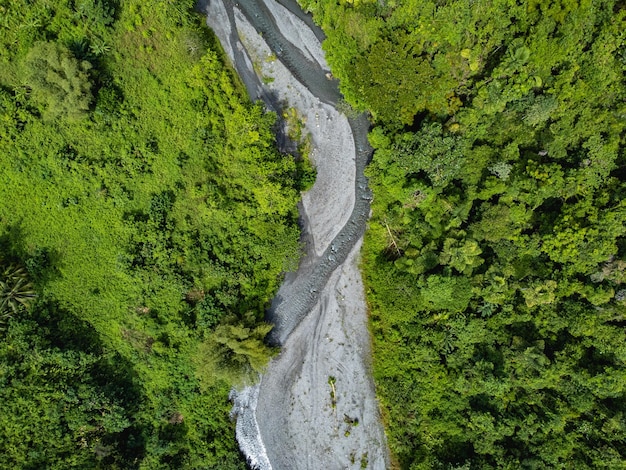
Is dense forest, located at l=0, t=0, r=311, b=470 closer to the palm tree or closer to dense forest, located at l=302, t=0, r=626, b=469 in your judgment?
the palm tree

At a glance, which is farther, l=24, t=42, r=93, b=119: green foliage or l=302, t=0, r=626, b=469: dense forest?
l=24, t=42, r=93, b=119: green foliage

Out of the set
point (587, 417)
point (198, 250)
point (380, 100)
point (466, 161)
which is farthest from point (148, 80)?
point (587, 417)

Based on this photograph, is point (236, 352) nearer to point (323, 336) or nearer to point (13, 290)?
point (323, 336)

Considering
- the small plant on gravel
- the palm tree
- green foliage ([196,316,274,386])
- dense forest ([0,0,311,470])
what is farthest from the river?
the palm tree

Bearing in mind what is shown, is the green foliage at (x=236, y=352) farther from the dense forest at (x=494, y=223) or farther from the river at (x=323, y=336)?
the dense forest at (x=494, y=223)

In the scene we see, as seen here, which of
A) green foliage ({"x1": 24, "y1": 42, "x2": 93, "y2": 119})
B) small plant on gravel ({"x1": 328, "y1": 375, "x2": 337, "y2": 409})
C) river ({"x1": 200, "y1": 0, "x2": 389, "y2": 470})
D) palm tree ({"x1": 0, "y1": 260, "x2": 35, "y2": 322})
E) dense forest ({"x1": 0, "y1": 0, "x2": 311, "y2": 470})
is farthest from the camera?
small plant on gravel ({"x1": 328, "y1": 375, "x2": 337, "y2": 409})

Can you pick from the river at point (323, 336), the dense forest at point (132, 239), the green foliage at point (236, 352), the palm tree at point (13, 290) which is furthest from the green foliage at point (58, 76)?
the green foliage at point (236, 352)

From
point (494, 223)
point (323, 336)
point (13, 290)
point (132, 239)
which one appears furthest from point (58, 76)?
point (494, 223)
